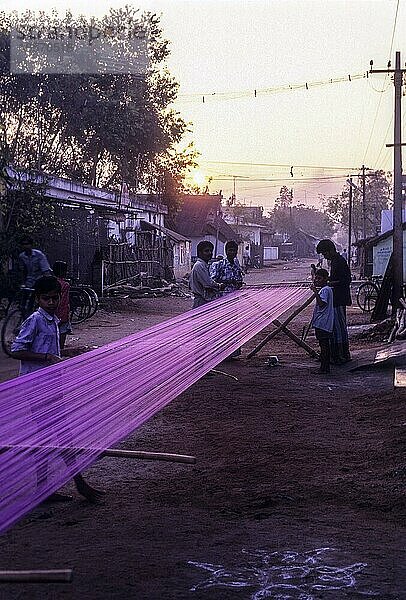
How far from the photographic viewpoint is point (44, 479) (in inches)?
140

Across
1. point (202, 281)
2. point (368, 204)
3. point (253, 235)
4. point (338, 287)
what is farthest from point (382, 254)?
point (368, 204)

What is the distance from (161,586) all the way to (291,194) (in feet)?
403

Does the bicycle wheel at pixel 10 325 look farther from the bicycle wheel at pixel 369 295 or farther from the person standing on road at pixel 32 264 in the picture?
the bicycle wheel at pixel 369 295

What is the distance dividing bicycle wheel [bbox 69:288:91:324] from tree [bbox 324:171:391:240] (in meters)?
58.5

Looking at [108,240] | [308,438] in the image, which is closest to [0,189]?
[108,240]

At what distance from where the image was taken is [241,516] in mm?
4098

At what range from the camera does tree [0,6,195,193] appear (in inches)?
1096

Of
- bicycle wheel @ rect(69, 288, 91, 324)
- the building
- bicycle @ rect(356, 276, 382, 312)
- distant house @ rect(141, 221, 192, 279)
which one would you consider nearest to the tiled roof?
distant house @ rect(141, 221, 192, 279)

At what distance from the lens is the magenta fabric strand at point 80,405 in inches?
130

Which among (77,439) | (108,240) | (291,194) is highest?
(291,194)

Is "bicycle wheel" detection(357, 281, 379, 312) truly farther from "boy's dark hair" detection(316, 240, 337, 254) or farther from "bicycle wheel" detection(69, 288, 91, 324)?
"boy's dark hair" detection(316, 240, 337, 254)

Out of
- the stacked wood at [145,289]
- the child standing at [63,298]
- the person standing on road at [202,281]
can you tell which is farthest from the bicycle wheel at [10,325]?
the stacked wood at [145,289]

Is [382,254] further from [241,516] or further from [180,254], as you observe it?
[241,516]

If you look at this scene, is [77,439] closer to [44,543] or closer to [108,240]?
[44,543]
